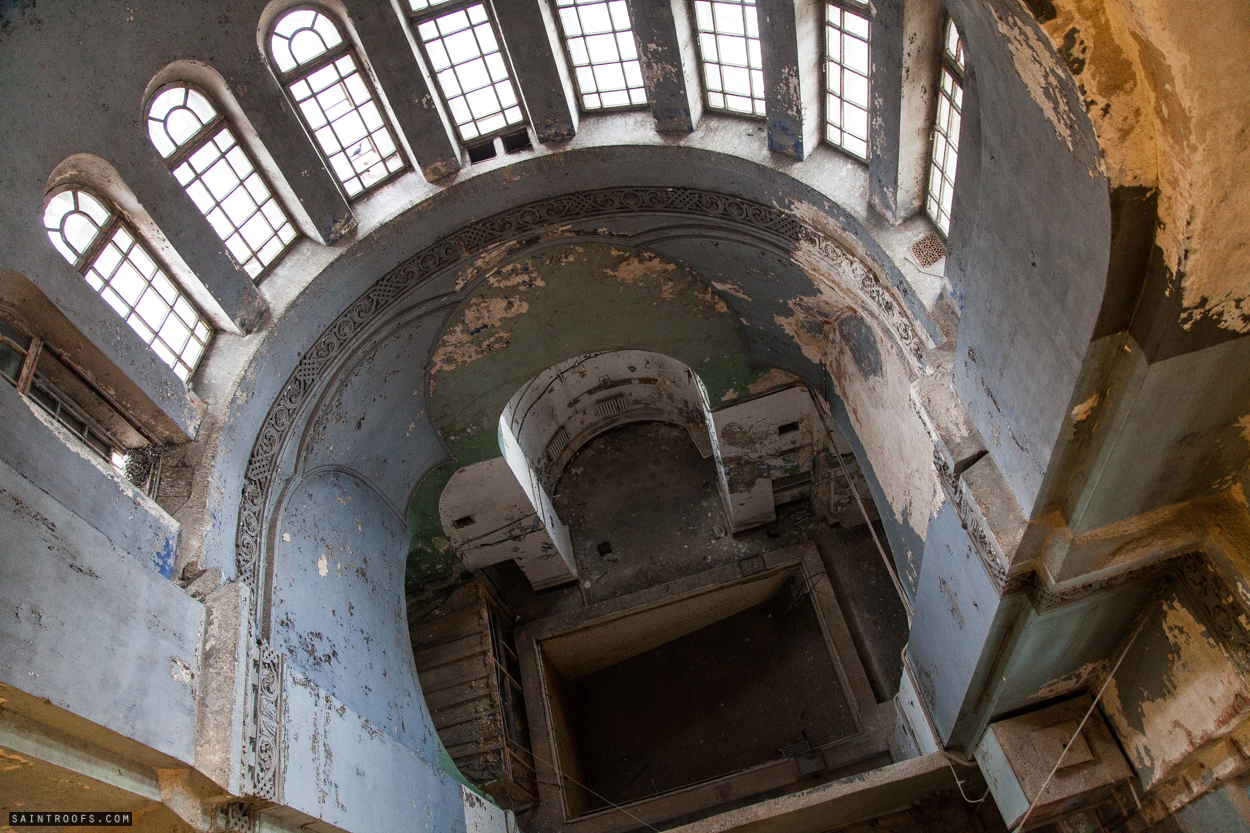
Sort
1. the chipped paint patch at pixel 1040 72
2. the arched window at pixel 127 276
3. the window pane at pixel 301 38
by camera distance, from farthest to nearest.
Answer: the window pane at pixel 301 38, the arched window at pixel 127 276, the chipped paint patch at pixel 1040 72

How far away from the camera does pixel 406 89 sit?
20.2 ft

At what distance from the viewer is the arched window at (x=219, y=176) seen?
5.37m

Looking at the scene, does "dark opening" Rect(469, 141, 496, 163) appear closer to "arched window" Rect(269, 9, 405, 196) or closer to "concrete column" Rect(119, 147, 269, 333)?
"arched window" Rect(269, 9, 405, 196)

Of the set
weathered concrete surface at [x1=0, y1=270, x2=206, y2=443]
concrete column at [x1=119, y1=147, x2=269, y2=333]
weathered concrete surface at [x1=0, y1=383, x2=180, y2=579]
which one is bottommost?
weathered concrete surface at [x1=0, y1=383, x2=180, y2=579]

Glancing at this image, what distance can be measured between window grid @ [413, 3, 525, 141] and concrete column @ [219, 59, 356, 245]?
1.02 m

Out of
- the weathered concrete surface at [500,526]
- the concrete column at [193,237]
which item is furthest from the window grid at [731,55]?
the weathered concrete surface at [500,526]

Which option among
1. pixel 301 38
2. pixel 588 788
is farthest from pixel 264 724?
pixel 588 788

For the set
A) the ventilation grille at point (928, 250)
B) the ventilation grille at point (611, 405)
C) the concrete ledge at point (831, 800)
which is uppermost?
the ventilation grille at point (611, 405)

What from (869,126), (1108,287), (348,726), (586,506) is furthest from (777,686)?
(1108,287)

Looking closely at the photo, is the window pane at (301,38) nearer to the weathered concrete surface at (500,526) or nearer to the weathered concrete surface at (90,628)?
the weathered concrete surface at (90,628)

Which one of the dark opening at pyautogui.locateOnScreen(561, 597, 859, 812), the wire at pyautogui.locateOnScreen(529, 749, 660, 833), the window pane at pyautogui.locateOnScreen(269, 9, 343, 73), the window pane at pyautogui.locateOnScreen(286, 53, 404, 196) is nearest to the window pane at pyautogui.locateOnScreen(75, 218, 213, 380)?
the window pane at pyautogui.locateOnScreen(286, 53, 404, 196)

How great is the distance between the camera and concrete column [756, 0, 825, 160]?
5352 mm

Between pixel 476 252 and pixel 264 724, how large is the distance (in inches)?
149

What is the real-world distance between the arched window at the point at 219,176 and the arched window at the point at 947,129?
14.3 ft
